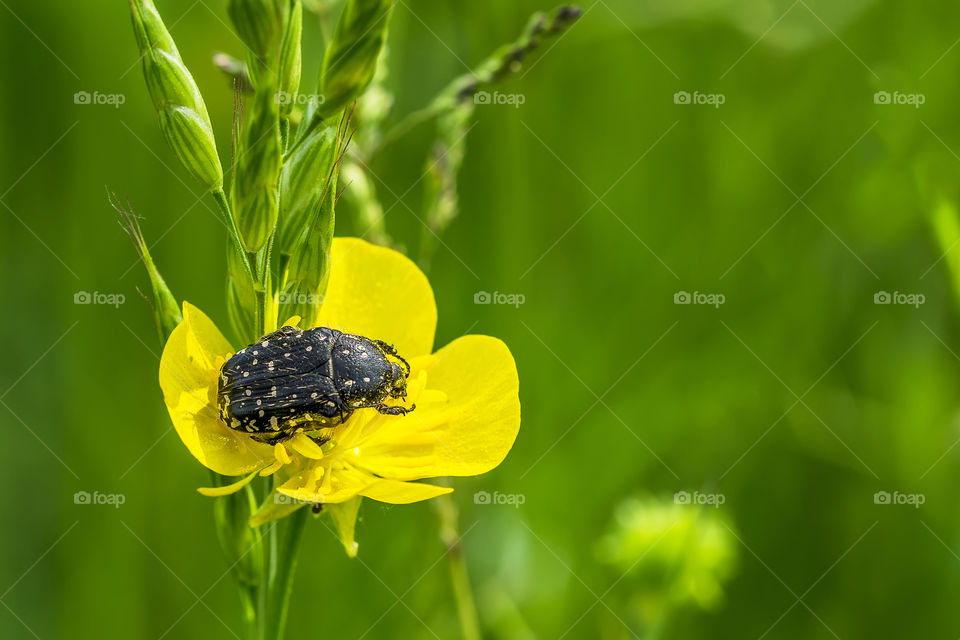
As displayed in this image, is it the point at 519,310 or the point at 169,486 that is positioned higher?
the point at 519,310

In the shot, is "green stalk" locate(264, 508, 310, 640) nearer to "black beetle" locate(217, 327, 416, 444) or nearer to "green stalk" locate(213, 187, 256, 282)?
"black beetle" locate(217, 327, 416, 444)

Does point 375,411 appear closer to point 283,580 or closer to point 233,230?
point 283,580

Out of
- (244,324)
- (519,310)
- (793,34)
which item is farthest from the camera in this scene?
(793,34)

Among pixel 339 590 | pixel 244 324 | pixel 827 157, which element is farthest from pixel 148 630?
pixel 827 157

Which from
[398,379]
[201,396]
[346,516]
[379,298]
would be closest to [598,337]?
[379,298]

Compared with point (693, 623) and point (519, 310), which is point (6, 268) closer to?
point (519, 310)
